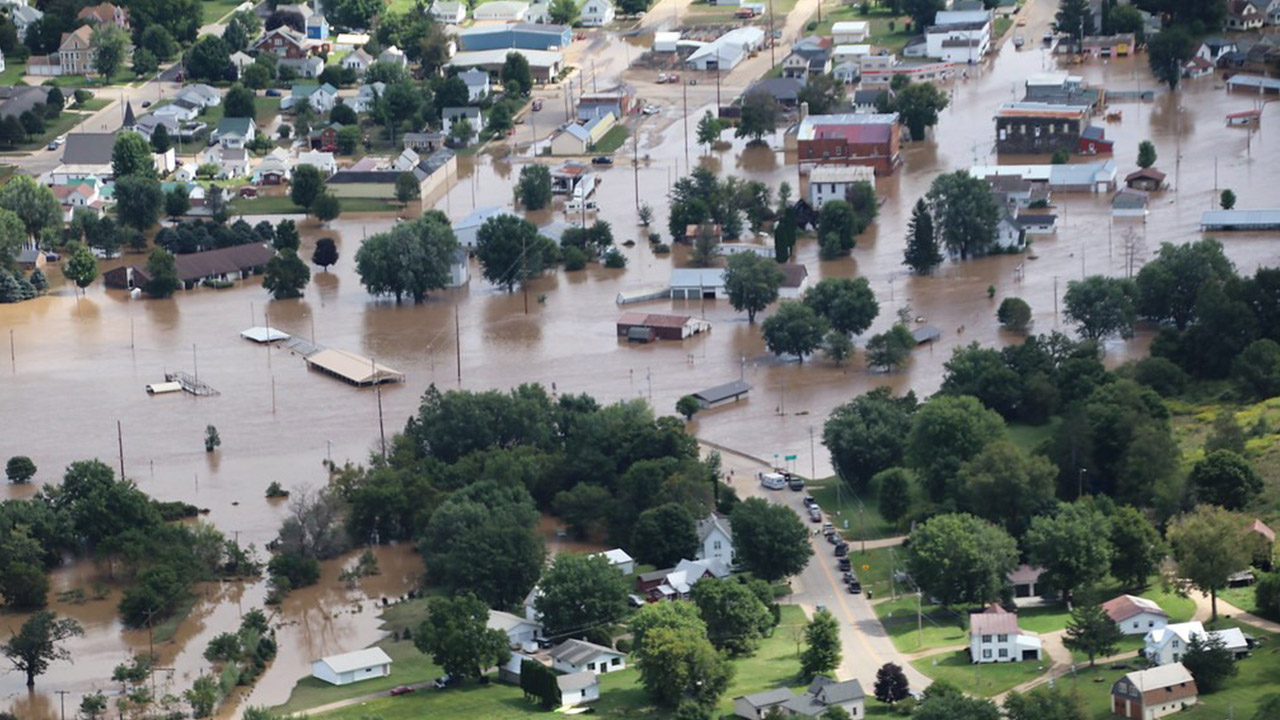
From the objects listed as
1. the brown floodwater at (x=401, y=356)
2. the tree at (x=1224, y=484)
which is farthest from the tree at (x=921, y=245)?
the tree at (x=1224, y=484)

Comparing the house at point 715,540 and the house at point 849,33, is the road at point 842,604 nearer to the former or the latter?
the house at point 715,540

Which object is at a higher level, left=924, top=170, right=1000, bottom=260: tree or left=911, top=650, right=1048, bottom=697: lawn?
left=924, top=170, right=1000, bottom=260: tree

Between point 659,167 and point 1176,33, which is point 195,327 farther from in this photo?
point 1176,33

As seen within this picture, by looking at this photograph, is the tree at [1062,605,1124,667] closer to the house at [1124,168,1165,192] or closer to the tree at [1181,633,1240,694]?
the tree at [1181,633,1240,694]

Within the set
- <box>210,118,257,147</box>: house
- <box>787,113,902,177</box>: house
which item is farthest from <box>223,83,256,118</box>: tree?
<box>787,113,902,177</box>: house

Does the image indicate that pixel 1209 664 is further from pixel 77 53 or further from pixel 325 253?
pixel 77 53

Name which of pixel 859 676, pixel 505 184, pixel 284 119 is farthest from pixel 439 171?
pixel 859 676
